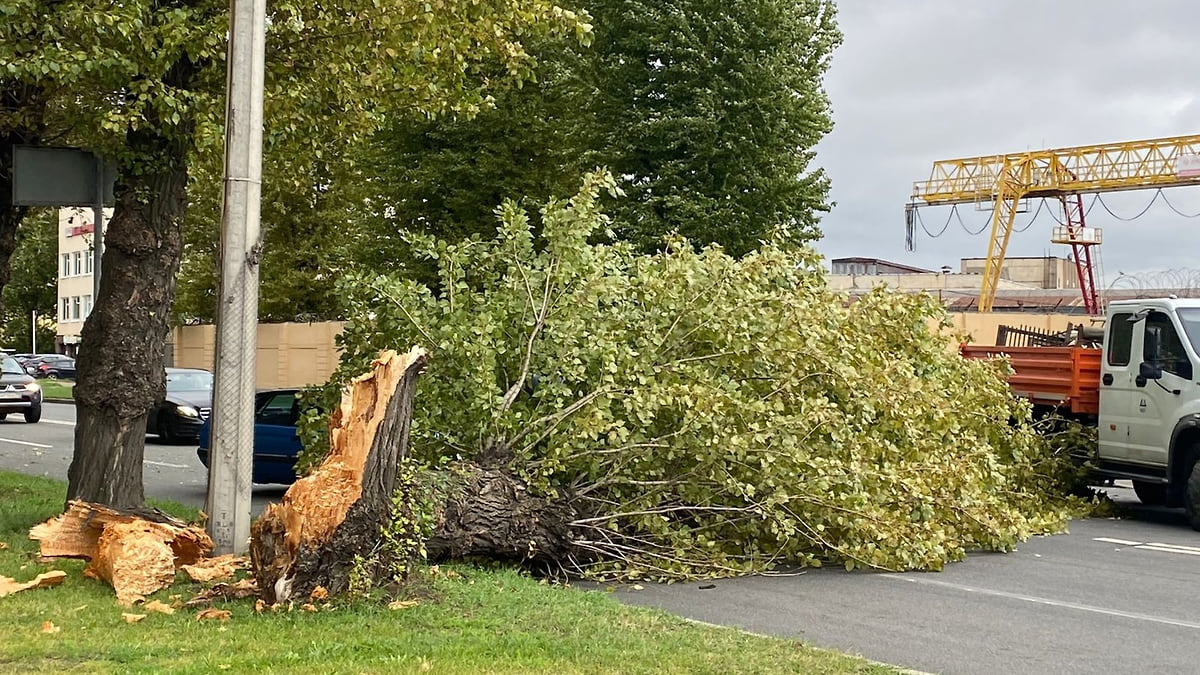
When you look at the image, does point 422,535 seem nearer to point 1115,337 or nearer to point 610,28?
point 1115,337

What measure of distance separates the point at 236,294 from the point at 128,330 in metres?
1.72

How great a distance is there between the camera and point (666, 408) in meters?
9.99

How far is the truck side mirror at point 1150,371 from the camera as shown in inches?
530

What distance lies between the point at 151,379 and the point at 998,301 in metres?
43.4

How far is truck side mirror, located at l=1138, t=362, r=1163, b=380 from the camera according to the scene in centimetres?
1346

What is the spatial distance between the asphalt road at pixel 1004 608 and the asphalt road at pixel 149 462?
251 inches

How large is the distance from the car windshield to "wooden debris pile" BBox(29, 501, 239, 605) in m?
15.7

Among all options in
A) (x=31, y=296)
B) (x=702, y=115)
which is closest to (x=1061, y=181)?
(x=702, y=115)

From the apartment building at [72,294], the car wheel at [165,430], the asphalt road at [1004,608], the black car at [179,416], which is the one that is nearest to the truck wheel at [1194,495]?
the asphalt road at [1004,608]

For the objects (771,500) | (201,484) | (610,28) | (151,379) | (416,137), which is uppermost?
(610,28)

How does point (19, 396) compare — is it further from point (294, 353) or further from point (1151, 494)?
point (1151, 494)

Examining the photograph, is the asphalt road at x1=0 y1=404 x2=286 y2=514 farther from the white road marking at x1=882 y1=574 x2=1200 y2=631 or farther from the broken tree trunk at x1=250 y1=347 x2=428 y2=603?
the white road marking at x1=882 y1=574 x2=1200 y2=631

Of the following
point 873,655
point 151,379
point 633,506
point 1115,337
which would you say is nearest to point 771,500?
point 633,506

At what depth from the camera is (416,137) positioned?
83.9ft
